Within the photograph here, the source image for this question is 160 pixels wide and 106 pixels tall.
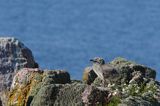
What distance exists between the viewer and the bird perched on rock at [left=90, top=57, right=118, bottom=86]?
20.6 metres

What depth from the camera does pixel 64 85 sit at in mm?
19062

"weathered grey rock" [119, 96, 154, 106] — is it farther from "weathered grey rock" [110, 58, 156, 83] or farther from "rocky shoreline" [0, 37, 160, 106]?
"weathered grey rock" [110, 58, 156, 83]

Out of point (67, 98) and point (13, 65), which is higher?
point (13, 65)

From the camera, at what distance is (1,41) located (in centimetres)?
2330

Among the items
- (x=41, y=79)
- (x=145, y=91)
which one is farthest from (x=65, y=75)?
(x=145, y=91)

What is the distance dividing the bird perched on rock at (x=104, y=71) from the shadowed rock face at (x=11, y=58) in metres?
2.44

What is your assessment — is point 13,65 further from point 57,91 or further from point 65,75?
point 57,91

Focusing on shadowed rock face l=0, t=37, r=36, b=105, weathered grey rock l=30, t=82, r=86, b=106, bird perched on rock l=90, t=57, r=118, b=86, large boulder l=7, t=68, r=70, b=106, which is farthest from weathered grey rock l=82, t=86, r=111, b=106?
shadowed rock face l=0, t=37, r=36, b=105

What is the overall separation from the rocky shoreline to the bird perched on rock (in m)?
0.06

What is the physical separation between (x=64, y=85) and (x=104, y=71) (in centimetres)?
172

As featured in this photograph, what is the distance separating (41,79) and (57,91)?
181 cm

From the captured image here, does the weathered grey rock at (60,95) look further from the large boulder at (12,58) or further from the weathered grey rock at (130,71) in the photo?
the large boulder at (12,58)

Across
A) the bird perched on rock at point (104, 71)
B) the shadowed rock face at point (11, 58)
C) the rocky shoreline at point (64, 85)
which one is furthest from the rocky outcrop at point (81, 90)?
the shadowed rock face at point (11, 58)

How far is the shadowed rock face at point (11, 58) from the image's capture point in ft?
75.0
